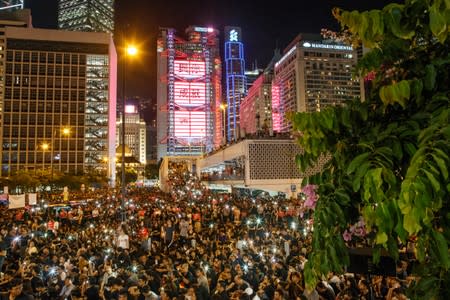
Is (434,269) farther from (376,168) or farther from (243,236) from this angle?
(243,236)

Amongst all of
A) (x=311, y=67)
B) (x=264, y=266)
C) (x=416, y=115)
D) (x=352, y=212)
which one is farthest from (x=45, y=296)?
(x=311, y=67)

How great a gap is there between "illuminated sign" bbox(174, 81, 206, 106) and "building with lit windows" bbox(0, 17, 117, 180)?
21.2m

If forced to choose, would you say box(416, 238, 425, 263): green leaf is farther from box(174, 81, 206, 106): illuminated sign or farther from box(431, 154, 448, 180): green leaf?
box(174, 81, 206, 106): illuminated sign

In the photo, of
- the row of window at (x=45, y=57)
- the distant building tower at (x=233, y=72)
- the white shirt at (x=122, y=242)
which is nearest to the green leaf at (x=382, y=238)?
the white shirt at (x=122, y=242)

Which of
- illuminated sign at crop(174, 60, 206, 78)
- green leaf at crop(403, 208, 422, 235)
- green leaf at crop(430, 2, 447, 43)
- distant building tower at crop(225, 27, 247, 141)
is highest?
distant building tower at crop(225, 27, 247, 141)

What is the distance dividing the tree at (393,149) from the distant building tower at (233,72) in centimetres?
17445

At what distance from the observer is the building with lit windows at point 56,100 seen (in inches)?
3105

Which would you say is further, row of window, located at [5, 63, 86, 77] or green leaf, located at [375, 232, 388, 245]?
row of window, located at [5, 63, 86, 77]

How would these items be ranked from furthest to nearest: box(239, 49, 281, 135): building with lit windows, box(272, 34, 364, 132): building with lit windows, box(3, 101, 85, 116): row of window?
box(239, 49, 281, 135): building with lit windows < box(272, 34, 364, 132): building with lit windows < box(3, 101, 85, 116): row of window

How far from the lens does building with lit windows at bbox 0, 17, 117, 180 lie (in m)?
78.9

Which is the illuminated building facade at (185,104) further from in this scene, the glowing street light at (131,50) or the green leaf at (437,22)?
the green leaf at (437,22)

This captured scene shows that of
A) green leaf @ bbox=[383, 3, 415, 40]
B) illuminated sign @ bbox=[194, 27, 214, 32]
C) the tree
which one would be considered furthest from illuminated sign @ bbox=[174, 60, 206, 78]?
green leaf @ bbox=[383, 3, 415, 40]

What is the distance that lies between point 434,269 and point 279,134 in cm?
2755

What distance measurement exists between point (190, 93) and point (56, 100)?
35855 millimetres
